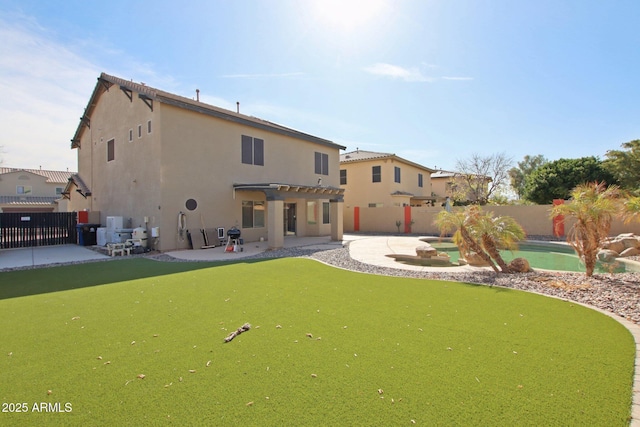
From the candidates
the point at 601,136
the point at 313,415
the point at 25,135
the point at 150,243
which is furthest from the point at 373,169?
the point at 313,415

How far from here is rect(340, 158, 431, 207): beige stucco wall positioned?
26.4m

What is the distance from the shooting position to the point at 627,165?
24234 millimetres

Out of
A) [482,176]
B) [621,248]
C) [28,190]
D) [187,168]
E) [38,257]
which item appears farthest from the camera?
[28,190]

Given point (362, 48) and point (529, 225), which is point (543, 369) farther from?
point (529, 225)

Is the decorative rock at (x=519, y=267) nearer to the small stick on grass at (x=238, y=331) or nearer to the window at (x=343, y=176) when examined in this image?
the small stick on grass at (x=238, y=331)

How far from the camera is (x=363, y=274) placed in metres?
8.28

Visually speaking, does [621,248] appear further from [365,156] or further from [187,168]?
[365,156]

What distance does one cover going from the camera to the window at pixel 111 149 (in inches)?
640

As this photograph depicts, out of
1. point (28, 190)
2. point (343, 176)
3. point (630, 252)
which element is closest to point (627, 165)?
point (630, 252)

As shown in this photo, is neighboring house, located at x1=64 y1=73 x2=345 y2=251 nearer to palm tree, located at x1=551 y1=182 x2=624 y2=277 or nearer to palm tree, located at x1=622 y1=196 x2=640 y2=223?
palm tree, located at x1=551 y1=182 x2=624 y2=277

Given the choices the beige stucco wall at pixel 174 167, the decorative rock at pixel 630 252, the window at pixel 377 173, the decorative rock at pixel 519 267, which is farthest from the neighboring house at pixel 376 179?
the decorative rock at pixel 519 267

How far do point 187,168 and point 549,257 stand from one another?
605 inches

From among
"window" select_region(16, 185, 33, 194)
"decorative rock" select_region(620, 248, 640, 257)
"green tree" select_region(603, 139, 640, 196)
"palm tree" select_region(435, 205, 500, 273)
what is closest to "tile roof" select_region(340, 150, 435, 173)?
"green tree" select_region(603, 139, 640, 196)

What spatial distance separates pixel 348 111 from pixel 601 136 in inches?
813
